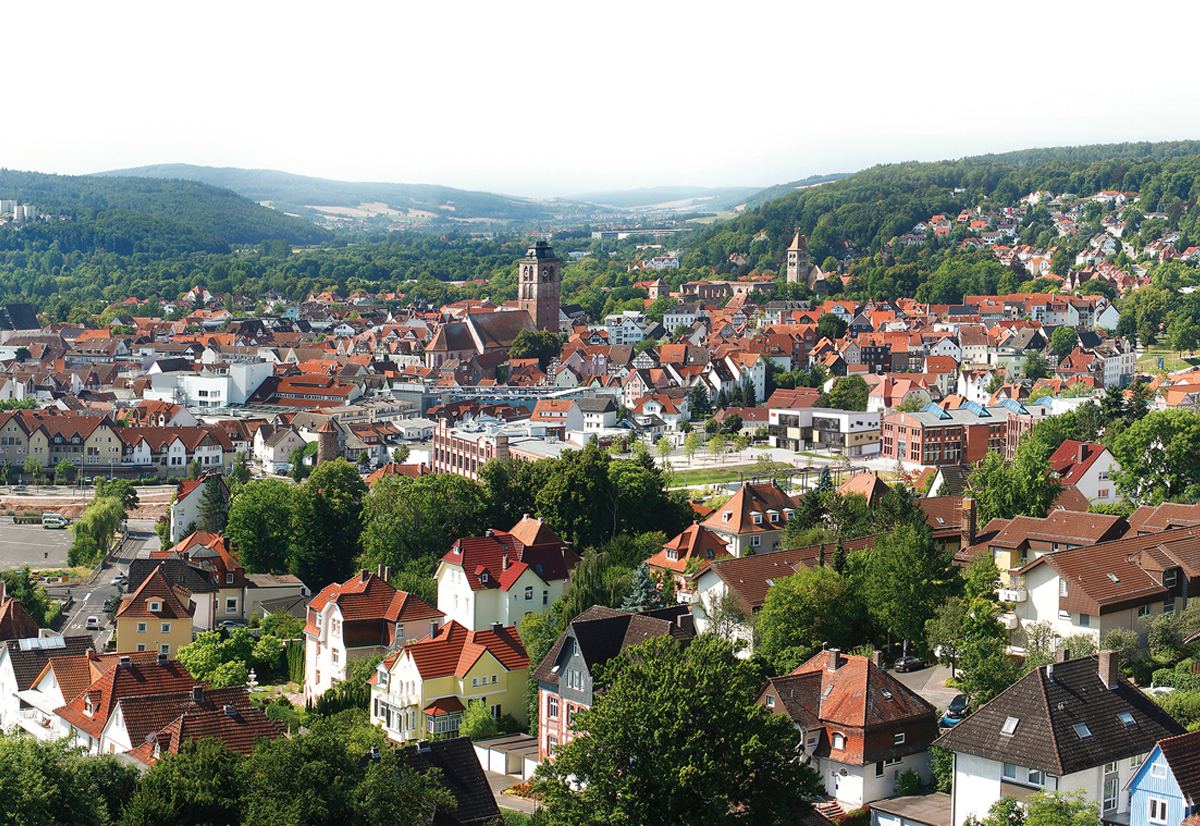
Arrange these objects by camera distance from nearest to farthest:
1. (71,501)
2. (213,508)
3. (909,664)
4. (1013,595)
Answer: (909,664) → (1013,595) → (213,508) → (71,501)

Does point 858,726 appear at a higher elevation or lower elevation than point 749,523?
higher

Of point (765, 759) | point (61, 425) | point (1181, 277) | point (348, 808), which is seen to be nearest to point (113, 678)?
point (348, 808)

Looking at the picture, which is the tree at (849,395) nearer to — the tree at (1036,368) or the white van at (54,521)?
the tree at (1036,368)

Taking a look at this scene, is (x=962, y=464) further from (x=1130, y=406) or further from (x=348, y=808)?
(x=348, y=808)

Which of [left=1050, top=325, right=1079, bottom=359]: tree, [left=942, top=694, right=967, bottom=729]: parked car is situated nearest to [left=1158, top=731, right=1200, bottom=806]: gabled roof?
[left=942, top=694, right=967, bottom=729]: parked car

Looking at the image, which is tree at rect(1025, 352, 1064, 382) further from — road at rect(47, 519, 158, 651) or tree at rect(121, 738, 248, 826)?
tree at rect(121, 738, 248, 826)

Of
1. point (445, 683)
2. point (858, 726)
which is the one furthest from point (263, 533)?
point (858, 726)

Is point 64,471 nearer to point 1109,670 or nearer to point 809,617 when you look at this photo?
point 809,617

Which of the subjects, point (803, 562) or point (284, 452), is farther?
point (284, 452)
